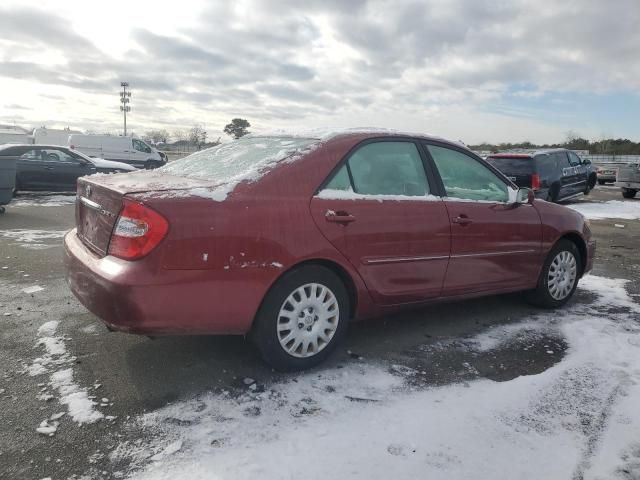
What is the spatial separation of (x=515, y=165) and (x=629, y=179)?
26.0 feet

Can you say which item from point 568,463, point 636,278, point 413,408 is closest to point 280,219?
point 413,408

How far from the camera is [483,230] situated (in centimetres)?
414

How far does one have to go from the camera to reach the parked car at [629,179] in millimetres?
17562

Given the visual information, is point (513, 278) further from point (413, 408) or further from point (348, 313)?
point (413, 408)

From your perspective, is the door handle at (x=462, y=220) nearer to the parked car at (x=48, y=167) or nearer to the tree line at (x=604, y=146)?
the parked car at (x=48, y=167)

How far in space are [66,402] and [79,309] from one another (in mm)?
1636

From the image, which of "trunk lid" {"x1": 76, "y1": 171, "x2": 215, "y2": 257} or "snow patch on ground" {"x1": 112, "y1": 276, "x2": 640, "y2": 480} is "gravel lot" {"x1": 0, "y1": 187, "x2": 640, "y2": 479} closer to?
"snow patch on ground" {"x1": 112, "y1": 276, "x2": 640, "y2": 480}

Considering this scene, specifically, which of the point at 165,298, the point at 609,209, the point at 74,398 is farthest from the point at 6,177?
the point at 609,209

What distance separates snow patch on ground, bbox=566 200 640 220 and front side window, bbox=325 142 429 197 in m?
9.96

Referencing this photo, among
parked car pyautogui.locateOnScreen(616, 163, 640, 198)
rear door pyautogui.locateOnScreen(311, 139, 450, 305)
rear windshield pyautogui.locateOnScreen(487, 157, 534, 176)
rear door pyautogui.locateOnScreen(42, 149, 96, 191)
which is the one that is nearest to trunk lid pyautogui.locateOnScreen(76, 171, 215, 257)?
rear door pyautogui.locateOnScreen(311, 139, 450, 305)

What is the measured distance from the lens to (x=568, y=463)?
2.42m

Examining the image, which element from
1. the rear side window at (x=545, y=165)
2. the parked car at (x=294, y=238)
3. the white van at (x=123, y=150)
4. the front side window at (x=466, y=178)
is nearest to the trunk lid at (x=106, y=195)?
the parked car at (x=294, y=238)

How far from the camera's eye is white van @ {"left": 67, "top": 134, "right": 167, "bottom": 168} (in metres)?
24.2

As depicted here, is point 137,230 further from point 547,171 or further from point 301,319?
point 547,171
